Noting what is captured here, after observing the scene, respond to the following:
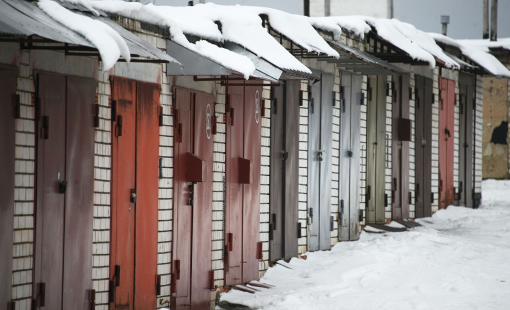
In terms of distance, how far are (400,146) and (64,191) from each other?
Result: 8.41 m

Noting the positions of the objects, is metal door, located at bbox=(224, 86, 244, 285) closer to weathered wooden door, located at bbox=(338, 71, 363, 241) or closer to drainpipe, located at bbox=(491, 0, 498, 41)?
weathered wooden door, located at bbox=(338, 71, 363, 241)

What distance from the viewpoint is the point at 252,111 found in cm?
860

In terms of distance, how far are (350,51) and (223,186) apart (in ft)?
8.75

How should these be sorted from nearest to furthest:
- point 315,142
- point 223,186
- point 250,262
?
point 223,186 → point 250,262 → point 315,142

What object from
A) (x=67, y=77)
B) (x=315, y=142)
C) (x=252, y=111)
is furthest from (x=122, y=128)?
(x=315, y=142)

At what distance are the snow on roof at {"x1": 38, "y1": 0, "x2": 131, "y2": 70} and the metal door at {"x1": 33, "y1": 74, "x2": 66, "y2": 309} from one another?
537mm

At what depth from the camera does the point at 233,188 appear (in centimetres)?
816

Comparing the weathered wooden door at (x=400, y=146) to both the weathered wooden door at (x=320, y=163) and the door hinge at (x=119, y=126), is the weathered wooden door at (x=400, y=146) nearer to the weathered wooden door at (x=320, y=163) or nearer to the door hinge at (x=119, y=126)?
the weathered wooden door at (x=320, y=163)

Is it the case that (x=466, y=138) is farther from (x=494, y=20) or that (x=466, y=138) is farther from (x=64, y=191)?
(x=64, y=191)

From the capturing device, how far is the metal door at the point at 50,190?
510 centimetres

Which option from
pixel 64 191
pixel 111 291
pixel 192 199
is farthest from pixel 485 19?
pixel 64 191

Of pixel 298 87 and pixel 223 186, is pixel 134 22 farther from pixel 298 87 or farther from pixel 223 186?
pixel 298 87

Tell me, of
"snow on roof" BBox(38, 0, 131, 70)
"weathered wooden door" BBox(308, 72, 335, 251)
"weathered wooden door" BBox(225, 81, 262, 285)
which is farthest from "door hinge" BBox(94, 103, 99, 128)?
"weathered wooden door" BBox(308, 72, 335, 251)

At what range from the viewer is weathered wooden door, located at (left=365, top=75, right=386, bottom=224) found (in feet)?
38.7
